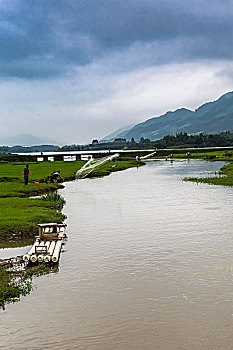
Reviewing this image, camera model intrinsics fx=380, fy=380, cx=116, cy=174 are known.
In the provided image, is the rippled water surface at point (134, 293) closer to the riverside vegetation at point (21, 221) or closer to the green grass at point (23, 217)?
the riverside vegetation at point (21, 221)

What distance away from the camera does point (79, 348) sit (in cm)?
1074

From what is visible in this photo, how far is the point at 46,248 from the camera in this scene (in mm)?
17891

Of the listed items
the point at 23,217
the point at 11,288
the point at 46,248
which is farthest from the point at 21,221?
the point at 11,288

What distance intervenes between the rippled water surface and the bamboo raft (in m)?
0.62

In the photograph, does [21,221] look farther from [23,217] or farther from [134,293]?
[134,293]

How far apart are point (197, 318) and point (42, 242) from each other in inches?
393

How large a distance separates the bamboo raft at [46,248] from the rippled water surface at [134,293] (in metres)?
0.62

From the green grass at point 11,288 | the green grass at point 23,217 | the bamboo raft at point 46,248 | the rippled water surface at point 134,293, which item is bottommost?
the rippled water surface at point 134,293

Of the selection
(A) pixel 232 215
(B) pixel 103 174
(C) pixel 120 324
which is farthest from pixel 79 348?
(B) pixel 103 174

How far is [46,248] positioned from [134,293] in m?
5.50

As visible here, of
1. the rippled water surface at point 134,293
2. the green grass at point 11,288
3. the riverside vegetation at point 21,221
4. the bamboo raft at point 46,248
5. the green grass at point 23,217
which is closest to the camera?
the rippled water surface at point 134,293

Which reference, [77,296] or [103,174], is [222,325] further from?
[103,174]

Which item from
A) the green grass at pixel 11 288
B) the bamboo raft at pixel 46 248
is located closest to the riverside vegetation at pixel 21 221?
the green grass at pixel 11 288

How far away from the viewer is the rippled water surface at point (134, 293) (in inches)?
441
